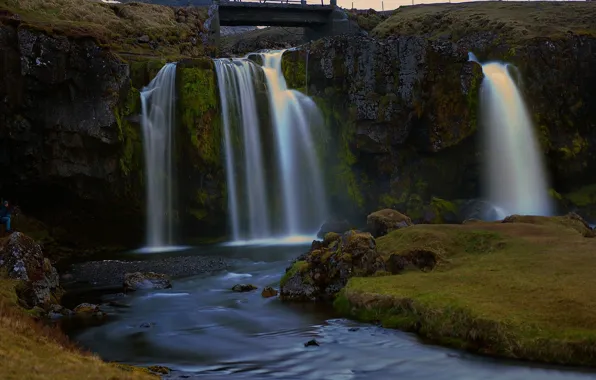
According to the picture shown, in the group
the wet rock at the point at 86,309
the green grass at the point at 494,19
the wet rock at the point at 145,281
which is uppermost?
the green grass at the point at 494,19

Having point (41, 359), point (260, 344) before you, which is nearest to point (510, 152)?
point (260, 344)

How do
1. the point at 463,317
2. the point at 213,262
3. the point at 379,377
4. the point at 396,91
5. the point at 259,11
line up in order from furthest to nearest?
the point at 259,11
the point at 396,91
the point at 213,262
the point at 463,317
the point at 379,377

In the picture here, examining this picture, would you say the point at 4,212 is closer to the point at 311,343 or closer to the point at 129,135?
the point at 129,135

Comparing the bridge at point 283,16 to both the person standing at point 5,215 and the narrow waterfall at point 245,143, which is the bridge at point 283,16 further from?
the person standing at point 5,215

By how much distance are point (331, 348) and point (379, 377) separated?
2.88 metres

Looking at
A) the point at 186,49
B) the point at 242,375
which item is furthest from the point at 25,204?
the point at 242,375

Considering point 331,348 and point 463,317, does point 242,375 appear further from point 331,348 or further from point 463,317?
point 463,317

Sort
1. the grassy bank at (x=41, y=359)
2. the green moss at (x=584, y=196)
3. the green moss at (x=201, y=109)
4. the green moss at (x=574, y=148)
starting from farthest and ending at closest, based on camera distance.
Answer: the green moss at (x=574, y=148)
the green moss at (x=584, y=196)
the green moss at (x=201, y=109)
the grassy bank at (x=41, y=359)

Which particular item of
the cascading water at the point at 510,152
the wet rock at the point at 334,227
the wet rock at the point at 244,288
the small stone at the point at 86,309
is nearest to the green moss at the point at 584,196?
the cascading water at the point at 510,152

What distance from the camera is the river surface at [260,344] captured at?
17297mm

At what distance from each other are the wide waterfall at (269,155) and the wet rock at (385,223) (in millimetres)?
12123

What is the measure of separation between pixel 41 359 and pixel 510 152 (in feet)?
161

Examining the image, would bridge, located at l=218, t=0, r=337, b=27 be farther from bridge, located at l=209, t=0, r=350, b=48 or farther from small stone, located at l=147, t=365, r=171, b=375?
small stone, located at l=147, t=365, r=171, b=375

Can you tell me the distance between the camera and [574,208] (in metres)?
56.1
